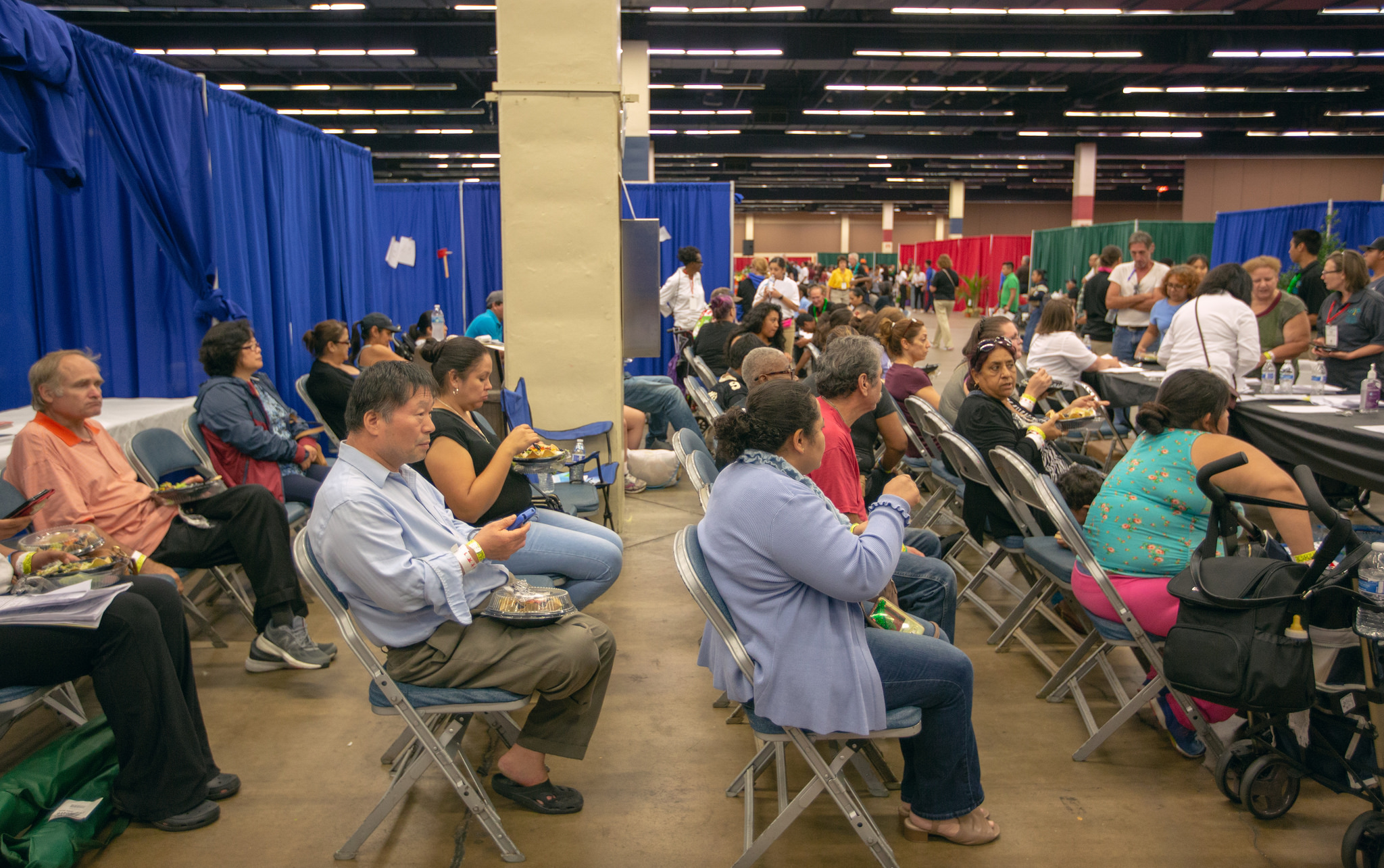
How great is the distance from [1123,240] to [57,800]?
19110 mm

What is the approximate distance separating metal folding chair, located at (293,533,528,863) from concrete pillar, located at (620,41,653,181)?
9.56m

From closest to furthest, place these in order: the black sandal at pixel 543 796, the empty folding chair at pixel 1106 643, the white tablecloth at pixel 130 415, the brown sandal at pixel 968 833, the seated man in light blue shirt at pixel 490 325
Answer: the brown sandal at pixel 968 833 < the black sandal at pixel 543 796 < the empty folding chair at pixel 1106 643 < the white tablecloth at pixel 130 415 < the seated man in light blue shirt at pixel 490 325

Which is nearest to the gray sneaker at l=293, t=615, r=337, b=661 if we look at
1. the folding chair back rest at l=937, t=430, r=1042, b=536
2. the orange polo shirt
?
the orange polo shirt

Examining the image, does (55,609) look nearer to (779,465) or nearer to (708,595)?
(708,595)

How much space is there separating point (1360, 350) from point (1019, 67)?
9.76 meters

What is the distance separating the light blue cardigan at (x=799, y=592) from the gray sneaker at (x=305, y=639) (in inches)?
77.2

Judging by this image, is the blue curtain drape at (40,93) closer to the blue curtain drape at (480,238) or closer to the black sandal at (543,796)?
the black sandal at (543,796)

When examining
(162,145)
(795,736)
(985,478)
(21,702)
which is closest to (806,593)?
(795,736)

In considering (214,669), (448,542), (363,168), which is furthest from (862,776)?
(363,168)

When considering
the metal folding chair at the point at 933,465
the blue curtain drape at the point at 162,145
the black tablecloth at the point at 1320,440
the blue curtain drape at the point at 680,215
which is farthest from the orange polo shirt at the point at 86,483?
the blue curtain drape at the point at 680,215

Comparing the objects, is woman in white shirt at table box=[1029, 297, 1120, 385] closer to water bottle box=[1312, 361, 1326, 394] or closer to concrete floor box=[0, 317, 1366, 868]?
water bottle box=[1312, 361, 1326, 394]

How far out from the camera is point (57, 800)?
219 centimetres

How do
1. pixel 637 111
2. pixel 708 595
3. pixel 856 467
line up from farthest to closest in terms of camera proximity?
1. pixel 637 111
2. pixel 856 467
3. pixel 708 595

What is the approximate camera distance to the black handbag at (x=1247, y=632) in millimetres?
1987
